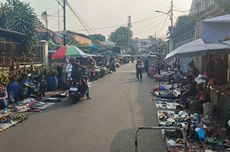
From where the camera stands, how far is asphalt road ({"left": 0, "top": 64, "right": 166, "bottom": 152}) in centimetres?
721

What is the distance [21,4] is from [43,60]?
411 centimetres

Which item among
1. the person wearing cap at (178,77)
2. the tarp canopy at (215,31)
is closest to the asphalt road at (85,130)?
the tarp canopy at (215,31)

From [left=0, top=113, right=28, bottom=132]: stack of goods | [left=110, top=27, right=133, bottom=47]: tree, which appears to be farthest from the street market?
[left=110, top=27, right=133, bottom=47]: tree

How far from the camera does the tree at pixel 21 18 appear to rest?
20984 mm

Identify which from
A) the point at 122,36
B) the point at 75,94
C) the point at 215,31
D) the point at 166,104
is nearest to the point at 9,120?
the point at 75,94

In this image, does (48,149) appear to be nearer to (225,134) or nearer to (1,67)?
(225,134)

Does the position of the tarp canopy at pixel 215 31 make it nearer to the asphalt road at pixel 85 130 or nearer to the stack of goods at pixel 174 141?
the stack of goods at pixel 174 141

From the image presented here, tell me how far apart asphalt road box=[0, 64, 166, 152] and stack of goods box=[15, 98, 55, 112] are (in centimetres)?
43

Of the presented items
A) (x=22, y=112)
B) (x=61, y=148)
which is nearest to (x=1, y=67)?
(x=22, y=112)

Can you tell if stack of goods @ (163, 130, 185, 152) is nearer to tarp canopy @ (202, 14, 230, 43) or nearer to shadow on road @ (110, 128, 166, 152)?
shadow on road @ (110, 128, 166, 152)

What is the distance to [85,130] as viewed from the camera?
8734mm

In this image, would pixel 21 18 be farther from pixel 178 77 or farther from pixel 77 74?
pixel 178 77

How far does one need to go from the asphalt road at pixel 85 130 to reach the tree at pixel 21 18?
962 centimetres

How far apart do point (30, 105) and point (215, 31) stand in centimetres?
863
